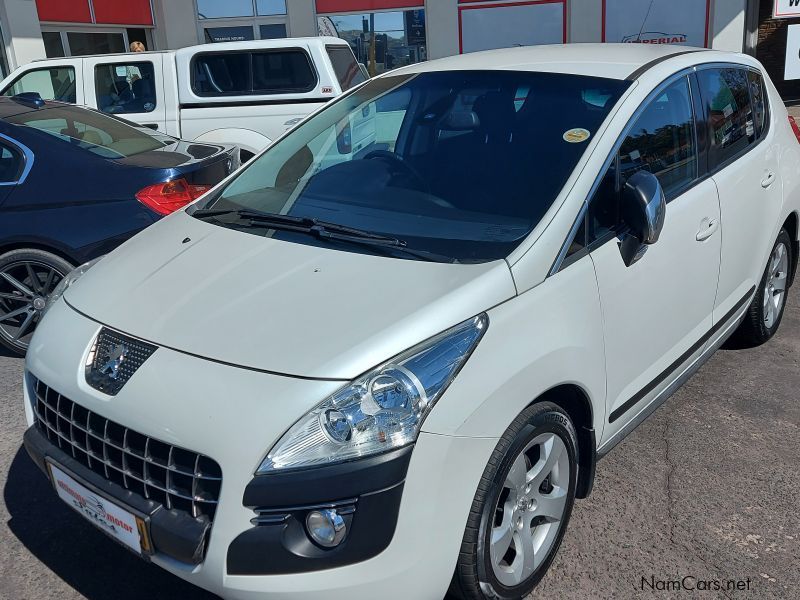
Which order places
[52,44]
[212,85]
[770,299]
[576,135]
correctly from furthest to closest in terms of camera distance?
[52,44]
[212,85]
[770,299]
[576,135]

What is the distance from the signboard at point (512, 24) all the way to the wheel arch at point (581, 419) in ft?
44.2

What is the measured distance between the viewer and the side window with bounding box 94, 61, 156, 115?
27.2 ft

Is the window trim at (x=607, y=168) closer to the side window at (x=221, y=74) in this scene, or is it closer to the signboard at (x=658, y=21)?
the side window at (x=221, y=74)

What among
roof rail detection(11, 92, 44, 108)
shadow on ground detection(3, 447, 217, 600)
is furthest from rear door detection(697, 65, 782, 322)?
roof rail detection(11, 92, 44, 108)

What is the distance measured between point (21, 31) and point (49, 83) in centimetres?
429

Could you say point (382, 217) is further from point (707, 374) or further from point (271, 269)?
point (707, 374)

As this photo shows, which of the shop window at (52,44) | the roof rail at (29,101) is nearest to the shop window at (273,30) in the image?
the shop window at (52,44)

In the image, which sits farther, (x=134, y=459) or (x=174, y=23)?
(x=174, y=23)

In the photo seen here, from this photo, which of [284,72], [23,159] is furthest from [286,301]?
[284,72]

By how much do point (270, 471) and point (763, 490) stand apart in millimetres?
2177

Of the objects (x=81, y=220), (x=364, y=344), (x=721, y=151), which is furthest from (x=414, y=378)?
(x=81, y=220)

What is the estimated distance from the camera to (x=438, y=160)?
3.12 metres

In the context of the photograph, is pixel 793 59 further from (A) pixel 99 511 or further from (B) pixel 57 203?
(A) pixel 99 511

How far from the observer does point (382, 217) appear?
9.39 ft
